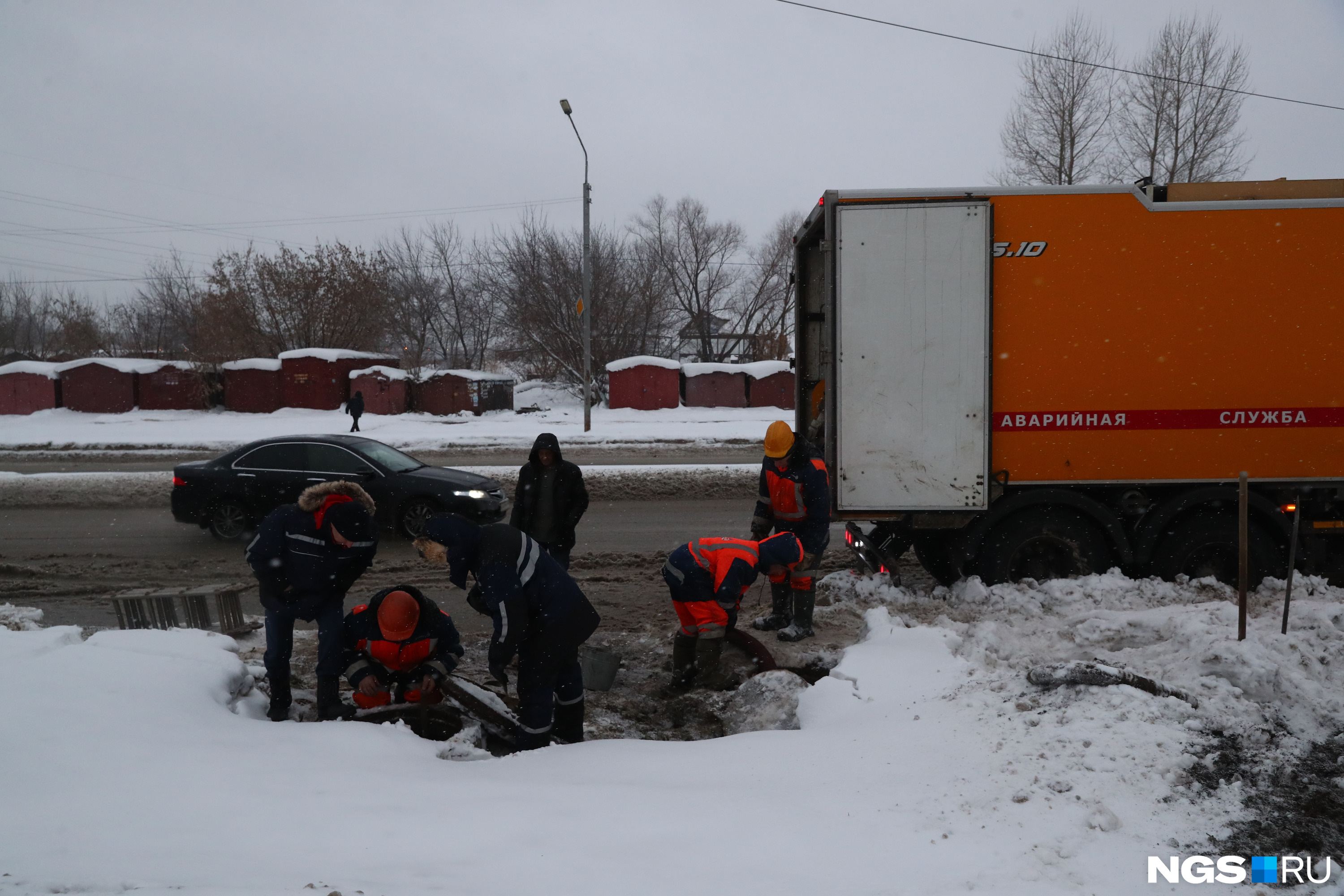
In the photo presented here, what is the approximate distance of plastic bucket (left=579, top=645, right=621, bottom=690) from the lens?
5.65m

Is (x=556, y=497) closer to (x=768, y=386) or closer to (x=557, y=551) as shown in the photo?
(x=557, y=551)

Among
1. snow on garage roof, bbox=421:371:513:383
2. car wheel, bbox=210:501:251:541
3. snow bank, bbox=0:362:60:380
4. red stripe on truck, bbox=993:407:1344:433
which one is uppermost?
snow bank, bbox=0:362:60:380

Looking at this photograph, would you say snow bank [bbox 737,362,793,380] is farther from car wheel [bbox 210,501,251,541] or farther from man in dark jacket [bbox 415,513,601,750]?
man in dark jacket [bbox 415,513,601,750]

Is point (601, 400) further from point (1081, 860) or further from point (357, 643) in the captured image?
point (1081, 860)

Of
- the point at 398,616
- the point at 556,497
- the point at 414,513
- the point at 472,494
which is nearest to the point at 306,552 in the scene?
the point at 398,616

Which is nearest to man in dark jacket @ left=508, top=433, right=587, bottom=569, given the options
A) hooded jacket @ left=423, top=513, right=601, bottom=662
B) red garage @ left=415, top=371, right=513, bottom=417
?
hooded jacket @ left=423, top=513, right=601, bottom=662

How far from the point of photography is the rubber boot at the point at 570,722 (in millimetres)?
4668

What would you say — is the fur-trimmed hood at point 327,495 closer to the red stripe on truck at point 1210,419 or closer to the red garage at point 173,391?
the red stripe on truck at point 1210,419

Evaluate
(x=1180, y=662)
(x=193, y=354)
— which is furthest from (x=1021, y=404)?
(x=193, y=354)

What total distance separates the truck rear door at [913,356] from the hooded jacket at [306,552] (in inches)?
147

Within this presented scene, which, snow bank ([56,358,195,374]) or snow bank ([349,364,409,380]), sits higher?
snow bank ([56,358,195,374])

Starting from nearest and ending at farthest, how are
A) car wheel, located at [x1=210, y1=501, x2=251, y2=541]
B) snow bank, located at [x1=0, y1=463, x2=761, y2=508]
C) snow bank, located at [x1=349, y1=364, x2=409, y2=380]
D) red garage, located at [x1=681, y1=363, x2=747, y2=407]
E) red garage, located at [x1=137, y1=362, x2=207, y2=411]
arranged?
car wheel, located at [x1=210, y1=501, x2=251, y2=541] → snow bank, located at [x1=0, y1=463, x2=761, y2=508] → snow bank, located at [x1=349, y1=364, x2=409, y2=380] → red garage, located at [x1=681, y1=363, x2=747, y2=407] → red garage, located at [x1=137, y1=362, x2=207, y2=411]

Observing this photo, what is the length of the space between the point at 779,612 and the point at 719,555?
1.29 metres

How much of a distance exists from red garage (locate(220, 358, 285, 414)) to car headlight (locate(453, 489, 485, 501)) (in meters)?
26.1
